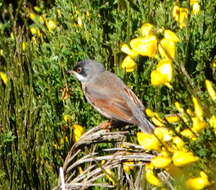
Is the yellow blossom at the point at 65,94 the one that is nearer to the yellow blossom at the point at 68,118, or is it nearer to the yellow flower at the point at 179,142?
the yellow blossom at the point at 68,118

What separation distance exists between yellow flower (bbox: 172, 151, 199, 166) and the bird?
1.70 m

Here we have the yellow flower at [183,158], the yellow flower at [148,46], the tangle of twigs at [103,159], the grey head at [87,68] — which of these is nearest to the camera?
the yellow flower at [183,158]

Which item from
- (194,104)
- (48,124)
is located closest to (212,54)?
(48,124)

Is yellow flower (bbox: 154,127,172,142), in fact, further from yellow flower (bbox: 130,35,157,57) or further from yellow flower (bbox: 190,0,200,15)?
yellow flower (bbox: 190,0,200,15)

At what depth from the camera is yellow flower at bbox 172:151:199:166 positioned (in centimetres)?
280

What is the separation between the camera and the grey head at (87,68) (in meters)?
5.20

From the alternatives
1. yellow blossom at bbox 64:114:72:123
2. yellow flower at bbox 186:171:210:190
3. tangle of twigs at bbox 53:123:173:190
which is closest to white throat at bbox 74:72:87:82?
yellow blossom at bbox 64:114:72:123

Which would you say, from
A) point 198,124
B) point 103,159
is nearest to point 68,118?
point 103,159

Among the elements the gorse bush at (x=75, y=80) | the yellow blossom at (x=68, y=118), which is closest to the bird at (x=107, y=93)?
the gorse bush at (x=75, y=80)

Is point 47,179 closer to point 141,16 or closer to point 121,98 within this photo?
point 121,98

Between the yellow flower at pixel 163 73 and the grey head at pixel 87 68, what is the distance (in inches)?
83.7

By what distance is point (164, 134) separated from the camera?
3.07m

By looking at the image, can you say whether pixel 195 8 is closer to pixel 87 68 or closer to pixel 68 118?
pixel 87 68

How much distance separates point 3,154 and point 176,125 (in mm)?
1896
